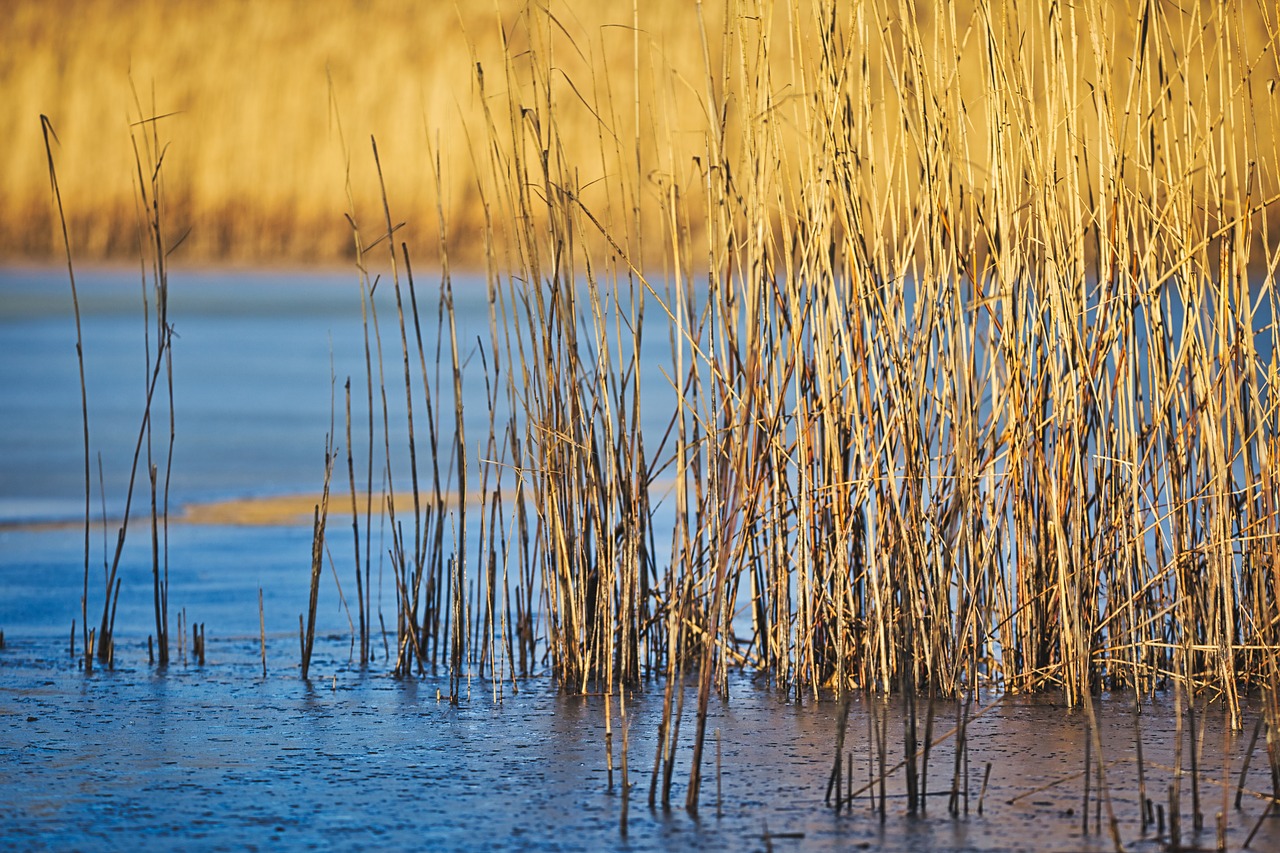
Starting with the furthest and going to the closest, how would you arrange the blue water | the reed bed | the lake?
the blue water → the reed bed → the lake

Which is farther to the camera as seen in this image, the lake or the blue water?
the blue water

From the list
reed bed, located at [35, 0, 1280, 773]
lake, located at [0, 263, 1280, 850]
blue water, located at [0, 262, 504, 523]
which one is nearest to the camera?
lake, located at [0, 263, 1280, 850]

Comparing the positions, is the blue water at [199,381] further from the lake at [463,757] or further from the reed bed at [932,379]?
the lake at [463,757]

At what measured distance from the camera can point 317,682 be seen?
8.75 ft

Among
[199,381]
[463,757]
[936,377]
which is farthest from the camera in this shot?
[199,381]

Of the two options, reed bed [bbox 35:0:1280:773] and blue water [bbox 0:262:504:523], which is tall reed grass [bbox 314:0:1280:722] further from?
blue water [bbox 0:262:504:523]

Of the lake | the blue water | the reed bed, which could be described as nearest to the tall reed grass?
the reed bed

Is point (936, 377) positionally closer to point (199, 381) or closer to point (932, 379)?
point (932, 379)

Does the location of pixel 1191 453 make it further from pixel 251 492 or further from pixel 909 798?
pixel 251 492

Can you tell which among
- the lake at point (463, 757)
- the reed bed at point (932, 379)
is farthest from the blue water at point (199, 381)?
the lake at point (463, 757)

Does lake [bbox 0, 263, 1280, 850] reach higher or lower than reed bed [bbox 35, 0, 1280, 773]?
lower

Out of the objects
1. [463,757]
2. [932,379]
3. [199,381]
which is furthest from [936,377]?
[199,381]

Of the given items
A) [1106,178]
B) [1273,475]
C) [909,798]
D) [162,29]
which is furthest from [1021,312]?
[162,29]

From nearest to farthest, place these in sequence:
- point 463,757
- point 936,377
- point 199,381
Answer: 1. point 463,757
2. point 936,377
3. point 199,381
